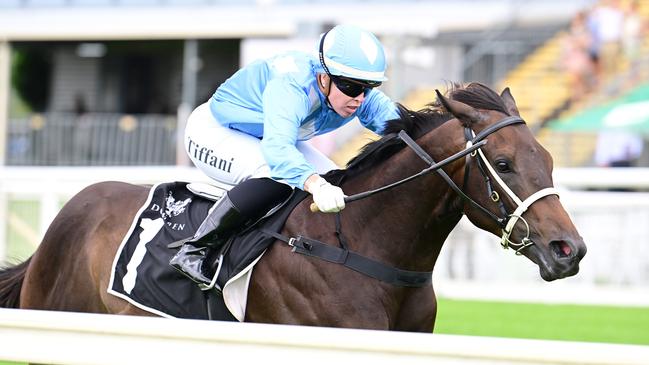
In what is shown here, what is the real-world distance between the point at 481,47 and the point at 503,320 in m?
10.3

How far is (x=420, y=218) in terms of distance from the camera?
4.20m

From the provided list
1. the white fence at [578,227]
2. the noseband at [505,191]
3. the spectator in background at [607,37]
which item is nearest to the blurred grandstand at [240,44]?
the spectator in background at [607,37]

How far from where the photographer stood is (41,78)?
2728cm

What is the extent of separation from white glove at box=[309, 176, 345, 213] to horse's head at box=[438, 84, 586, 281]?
18.7 inches

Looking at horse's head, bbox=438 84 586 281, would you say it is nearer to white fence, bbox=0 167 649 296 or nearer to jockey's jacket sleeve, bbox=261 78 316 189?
jockey's jacket sleeve, bbox=261 78 316 189

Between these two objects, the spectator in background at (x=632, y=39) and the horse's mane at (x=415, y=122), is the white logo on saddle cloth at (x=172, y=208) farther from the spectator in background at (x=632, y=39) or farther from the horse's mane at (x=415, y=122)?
the spectator in background at (x=632, y=39)

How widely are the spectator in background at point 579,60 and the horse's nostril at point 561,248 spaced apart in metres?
12.9

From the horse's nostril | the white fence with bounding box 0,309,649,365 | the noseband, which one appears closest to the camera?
the white fence with bounding box 0,309,649,365

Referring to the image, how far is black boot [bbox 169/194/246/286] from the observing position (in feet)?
14.2

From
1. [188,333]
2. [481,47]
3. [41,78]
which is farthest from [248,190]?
[41,78]

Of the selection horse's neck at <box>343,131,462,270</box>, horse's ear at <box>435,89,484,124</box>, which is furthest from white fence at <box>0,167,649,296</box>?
horse's ear at <box>435,89,484,124</box>

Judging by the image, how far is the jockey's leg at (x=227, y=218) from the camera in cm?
434

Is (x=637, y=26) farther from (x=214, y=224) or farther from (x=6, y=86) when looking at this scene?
(x=214, y=224)

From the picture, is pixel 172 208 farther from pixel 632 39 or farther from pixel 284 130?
pixel 632 39
